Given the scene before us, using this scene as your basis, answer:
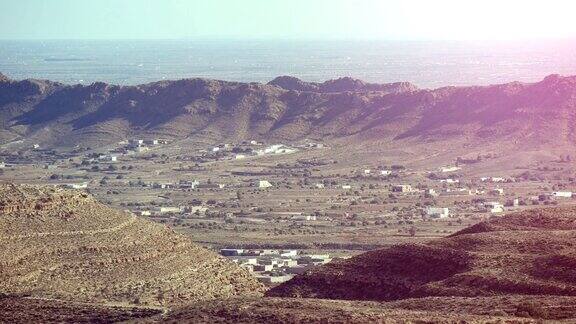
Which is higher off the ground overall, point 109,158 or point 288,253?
point 288,253

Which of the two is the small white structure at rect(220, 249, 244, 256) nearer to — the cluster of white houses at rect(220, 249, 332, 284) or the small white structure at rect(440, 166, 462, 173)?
the cluster of white houses at rect(220, 249, 332, 284)

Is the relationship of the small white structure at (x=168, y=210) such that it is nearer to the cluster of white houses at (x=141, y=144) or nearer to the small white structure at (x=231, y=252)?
the small white structure at (x=231, y=252)

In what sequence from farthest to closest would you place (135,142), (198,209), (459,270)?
(135,142)
(198,209)
(459,270)

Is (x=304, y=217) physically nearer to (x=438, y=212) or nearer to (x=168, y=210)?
(x=438, y=212)

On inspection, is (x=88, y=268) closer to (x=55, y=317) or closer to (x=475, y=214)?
(x=55, y=317)

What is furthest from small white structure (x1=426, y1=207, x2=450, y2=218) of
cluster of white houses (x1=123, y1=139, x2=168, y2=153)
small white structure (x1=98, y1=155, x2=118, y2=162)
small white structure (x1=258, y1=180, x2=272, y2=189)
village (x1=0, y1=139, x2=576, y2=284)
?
cluster of white houses (x1=123, y1=139, x2=168, y2=153)

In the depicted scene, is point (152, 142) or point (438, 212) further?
point (152, 142)

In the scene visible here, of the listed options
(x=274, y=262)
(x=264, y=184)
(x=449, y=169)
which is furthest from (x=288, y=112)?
(x=274, y=262)

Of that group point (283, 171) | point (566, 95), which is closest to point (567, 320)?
point (283, 171)
